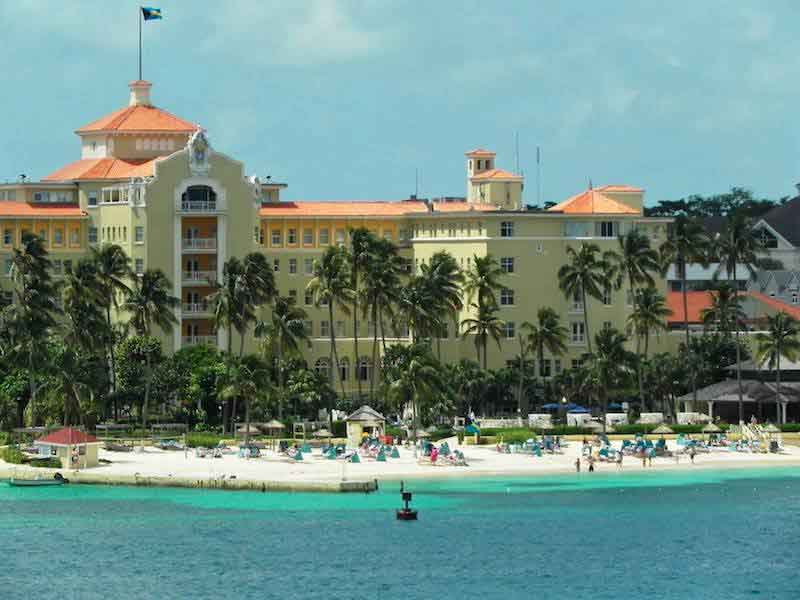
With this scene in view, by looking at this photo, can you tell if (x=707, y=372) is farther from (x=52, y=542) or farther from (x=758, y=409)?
(x=52, y=542)

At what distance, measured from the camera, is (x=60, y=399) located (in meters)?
139

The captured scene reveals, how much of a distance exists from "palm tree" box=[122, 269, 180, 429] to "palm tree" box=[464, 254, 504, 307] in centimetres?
2124

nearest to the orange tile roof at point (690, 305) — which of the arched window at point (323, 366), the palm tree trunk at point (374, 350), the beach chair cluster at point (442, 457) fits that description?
the palm tree trunk at point (374, 350)

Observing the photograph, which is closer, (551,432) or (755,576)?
(755,576)

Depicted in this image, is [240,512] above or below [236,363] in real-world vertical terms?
below

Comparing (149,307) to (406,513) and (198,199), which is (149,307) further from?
(406,513)

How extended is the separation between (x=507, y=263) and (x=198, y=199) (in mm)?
21632

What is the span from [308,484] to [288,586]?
25.5 metres

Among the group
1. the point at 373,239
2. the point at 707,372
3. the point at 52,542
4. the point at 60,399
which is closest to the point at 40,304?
the point at 60,399

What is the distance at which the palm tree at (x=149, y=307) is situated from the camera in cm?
14675

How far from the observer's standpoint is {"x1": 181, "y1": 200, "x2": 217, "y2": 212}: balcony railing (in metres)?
161

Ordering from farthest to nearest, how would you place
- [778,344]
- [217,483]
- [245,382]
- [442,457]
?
1. [778,344]
2. [245,382]
3. [442,457]
4. [217,483]

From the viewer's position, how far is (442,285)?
155125 millimetres

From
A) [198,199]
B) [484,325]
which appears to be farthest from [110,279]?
[484,325]
